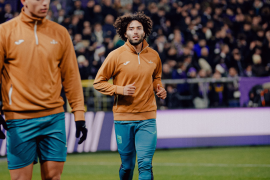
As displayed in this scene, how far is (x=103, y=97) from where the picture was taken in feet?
44.1

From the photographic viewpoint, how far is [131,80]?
5781 mm

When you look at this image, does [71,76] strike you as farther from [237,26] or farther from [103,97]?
[237,26]

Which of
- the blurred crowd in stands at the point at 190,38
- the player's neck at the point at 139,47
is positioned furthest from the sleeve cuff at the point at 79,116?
the blurred crowd in stands at the point at 190,38

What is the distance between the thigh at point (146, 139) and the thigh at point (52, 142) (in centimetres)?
170

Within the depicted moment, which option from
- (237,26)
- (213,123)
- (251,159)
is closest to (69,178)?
(251,159)

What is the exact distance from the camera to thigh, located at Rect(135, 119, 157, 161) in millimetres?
5523

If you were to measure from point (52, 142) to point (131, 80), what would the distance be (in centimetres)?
206

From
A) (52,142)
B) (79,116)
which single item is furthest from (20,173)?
(79,116)

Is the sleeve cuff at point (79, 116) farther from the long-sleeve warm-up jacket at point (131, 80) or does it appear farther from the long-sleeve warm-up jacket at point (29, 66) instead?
the long-sleeve warm-up jacket at point (131, 80)

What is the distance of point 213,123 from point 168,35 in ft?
19.0

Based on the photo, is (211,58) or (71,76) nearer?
(71,76)

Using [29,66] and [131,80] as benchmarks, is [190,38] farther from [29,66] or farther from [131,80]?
[29,66]

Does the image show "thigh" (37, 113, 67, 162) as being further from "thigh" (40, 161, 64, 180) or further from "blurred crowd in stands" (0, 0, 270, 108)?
"blurred crowd in stands" (0, 0, 270, 108)

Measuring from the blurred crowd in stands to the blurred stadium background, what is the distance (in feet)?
0.12
